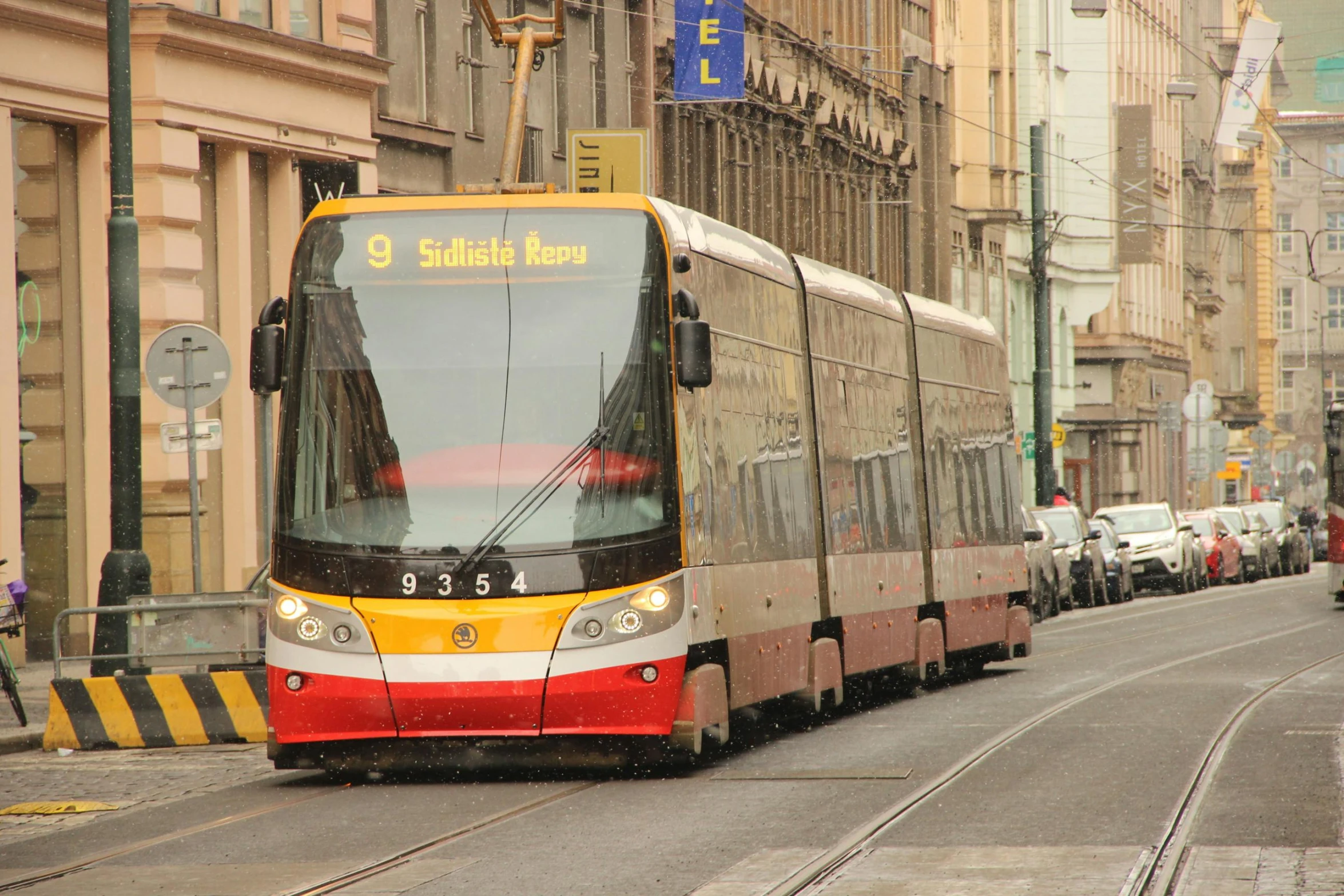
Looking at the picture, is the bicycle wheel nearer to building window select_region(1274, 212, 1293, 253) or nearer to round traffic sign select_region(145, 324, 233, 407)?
round traffic sign select_region(145, 324, 233, 407)

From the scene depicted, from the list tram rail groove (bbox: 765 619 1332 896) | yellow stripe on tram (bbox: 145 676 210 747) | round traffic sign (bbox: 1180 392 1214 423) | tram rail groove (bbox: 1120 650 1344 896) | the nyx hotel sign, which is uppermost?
the nyx hotel sign

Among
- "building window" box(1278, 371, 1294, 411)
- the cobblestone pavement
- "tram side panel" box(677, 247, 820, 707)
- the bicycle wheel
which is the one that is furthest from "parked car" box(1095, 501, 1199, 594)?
"building window" box(1278, 371, 1294, 411)

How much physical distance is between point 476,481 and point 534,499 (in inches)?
12.2

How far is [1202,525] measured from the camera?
54.2m

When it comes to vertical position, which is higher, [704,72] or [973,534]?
[704,72]

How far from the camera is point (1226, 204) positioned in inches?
4429

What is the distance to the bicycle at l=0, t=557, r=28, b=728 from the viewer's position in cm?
1731

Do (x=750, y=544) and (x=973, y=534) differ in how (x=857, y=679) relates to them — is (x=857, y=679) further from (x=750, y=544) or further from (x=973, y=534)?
(x=750, y=544)

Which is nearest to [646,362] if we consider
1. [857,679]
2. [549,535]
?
[549,535]

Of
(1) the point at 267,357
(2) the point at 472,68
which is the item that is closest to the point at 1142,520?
(2) the point at 472,68

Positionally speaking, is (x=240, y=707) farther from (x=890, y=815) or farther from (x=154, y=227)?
(x=154, y=227)

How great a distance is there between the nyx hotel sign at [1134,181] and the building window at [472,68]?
4350cm

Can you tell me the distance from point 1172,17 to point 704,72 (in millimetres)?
55543

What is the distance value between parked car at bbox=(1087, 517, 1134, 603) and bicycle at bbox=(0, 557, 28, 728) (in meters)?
29.0
